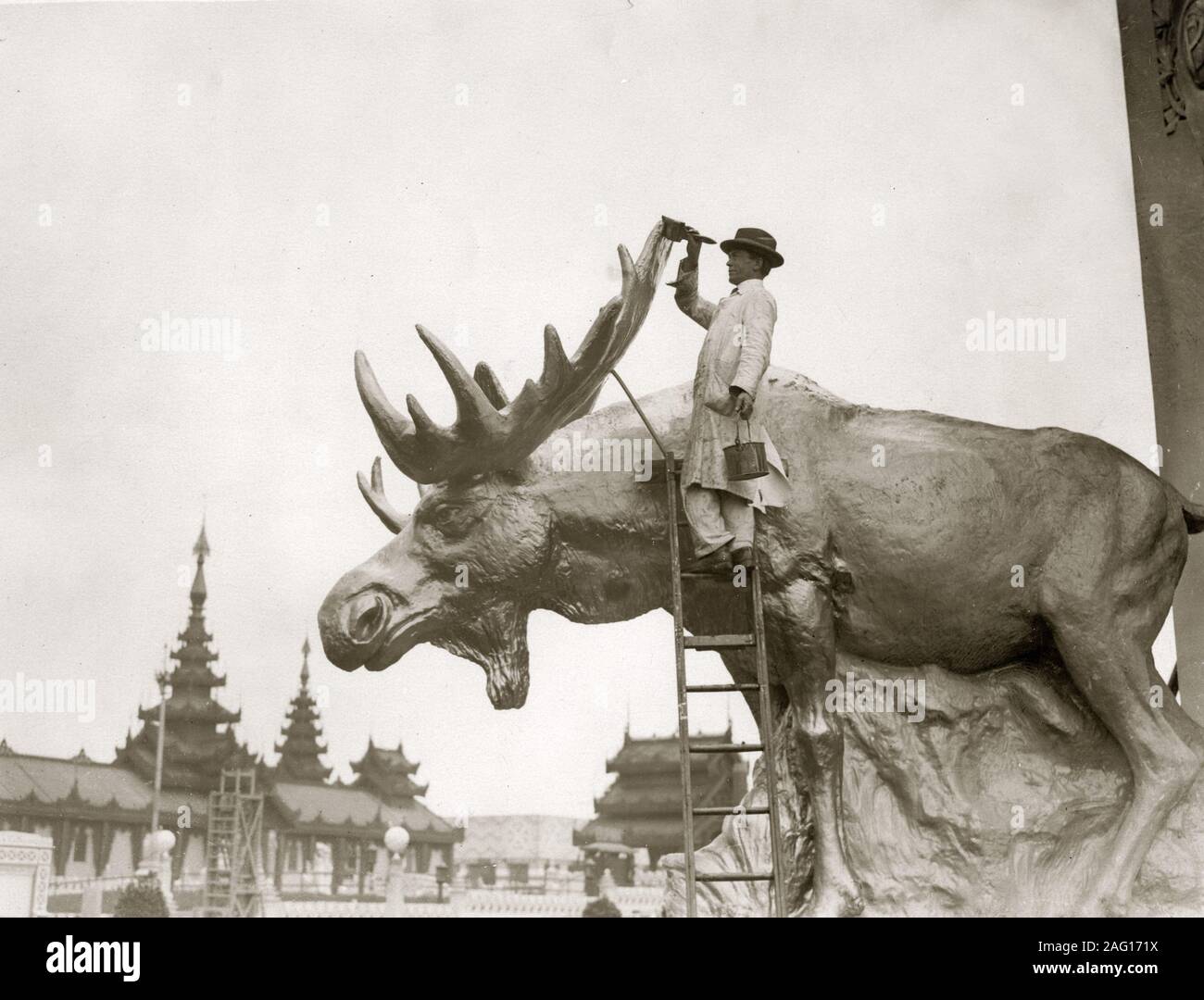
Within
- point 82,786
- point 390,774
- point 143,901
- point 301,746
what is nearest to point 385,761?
point 390,774

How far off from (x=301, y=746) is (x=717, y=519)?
24692 millimetres

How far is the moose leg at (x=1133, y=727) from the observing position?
18.0 ft

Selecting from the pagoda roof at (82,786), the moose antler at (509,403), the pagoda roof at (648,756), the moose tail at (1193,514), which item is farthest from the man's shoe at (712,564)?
the pagoda roof at (82,786)

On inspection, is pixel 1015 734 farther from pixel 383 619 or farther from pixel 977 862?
pixel 383 619

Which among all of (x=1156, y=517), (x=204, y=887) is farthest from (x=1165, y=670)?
(x=204, y=887)

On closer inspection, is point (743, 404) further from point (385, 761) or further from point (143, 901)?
point (385, 761)

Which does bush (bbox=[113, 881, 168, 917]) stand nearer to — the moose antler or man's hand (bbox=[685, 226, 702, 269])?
the moose antler

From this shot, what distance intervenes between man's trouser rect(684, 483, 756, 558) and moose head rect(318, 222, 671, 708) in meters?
0.68

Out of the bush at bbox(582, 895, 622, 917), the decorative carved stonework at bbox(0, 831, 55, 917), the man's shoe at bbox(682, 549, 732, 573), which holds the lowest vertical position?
the bush at bbox(582, 895, 622, 917)

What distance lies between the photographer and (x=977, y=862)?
5637 mm

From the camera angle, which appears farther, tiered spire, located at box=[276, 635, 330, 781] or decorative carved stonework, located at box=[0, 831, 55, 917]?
tiered spire, located at box=[276, 635, 330, 781]

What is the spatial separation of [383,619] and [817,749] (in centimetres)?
171

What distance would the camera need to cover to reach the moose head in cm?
586

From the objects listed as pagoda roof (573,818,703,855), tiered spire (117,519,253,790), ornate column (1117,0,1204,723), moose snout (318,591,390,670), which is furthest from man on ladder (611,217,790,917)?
tiered spire (117,519,253,790)
